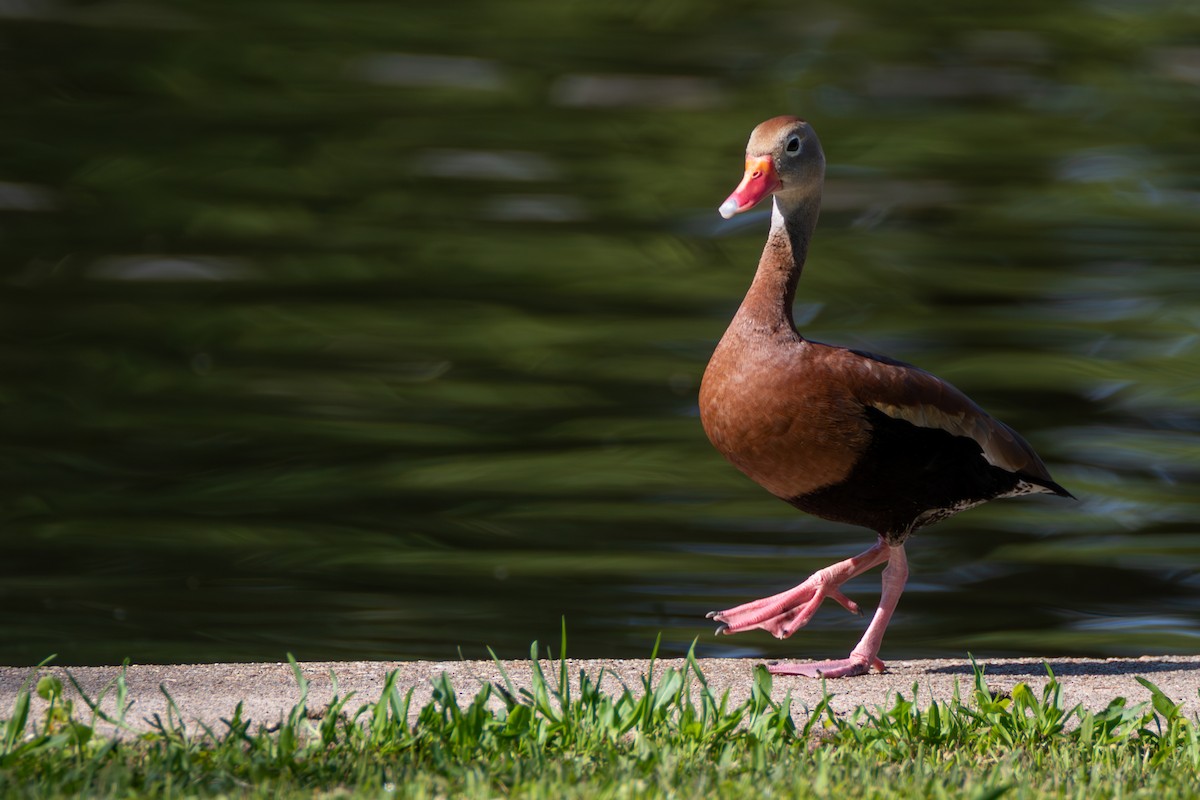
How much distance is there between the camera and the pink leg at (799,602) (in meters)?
5.14

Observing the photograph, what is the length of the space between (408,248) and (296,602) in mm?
6024

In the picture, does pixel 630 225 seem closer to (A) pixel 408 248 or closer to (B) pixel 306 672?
(A) pixel 408 248

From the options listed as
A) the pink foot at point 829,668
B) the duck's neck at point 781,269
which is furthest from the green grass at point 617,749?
the duck's neck at point 781,269

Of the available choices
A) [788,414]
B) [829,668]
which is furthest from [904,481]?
[829,668]

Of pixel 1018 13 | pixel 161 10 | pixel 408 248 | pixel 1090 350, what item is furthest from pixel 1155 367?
pixel 161 10

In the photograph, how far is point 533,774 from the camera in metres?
3.54

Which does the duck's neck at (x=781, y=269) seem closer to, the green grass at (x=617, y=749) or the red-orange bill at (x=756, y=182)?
the red-orange bill at (x=756, y=182)

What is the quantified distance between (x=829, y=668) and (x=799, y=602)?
18.7 inches

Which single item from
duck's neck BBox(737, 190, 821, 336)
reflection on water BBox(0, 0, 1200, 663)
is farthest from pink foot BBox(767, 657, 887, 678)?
reflection on water BBox(0, 0, 1200, 663)

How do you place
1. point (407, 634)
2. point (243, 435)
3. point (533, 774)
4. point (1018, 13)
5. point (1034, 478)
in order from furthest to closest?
1. point (1018, 13)
2. point (243, 435)
3. point (407, 634)
4. point (1034, 478)
5. point (533, 774)

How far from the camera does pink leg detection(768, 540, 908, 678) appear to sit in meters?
4.82

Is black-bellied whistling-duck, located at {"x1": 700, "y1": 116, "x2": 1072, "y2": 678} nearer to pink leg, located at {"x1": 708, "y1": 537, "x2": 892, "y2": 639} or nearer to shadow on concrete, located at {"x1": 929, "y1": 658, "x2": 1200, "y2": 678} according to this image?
pink leg, located at {"x1": 708, "y1": 537, "x2": 892, "y2": 639}

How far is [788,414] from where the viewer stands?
4734 mm

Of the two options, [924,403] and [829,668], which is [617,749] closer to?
[829,668]
